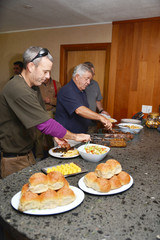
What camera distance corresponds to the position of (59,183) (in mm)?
955

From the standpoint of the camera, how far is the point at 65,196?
92cm

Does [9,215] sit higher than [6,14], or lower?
lower

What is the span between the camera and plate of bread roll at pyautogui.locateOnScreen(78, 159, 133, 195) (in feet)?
3.47

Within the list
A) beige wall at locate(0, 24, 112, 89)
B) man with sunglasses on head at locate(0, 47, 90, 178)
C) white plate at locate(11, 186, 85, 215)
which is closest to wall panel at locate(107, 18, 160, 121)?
beige wall at locate(0, 24, 112, 89)

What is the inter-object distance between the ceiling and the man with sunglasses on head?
6.36 ft

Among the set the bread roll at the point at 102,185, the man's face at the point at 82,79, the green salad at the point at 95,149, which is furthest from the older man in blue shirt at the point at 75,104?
the bread roll at the point at 102,185

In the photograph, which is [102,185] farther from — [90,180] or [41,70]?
[41,70]

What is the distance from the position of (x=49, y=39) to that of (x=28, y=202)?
4553 millimetres

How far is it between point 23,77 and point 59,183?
1.06 m

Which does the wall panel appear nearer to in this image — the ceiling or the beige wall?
the ceiling

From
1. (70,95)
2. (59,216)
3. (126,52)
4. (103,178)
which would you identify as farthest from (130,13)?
(59,216)

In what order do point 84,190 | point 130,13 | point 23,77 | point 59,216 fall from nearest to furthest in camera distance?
point 59,216
point 84,190
point 23,77
point 130,13

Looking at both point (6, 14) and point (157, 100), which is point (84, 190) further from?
point (6, 14)

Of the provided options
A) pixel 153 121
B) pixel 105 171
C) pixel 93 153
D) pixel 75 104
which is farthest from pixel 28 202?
pixel 153 121
